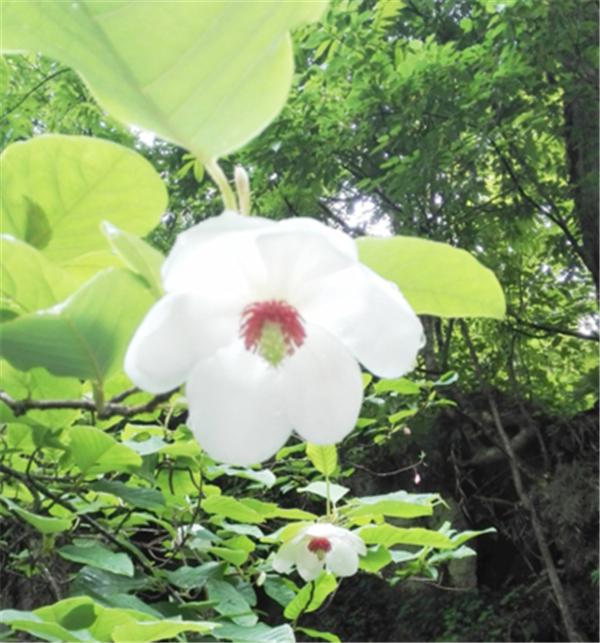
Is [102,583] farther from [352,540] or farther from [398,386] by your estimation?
[398,386]

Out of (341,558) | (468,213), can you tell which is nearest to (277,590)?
(341,558)

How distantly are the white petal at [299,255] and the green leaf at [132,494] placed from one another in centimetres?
51

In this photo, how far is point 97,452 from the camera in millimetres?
645

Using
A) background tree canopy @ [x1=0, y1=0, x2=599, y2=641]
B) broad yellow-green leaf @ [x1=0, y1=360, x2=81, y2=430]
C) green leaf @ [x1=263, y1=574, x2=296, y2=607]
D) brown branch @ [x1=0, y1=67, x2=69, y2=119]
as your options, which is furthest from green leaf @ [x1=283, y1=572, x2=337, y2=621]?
brown branch @ [x1=0, y1=67, x2=69, y2=119]

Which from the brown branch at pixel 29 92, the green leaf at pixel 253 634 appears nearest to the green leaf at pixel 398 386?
the green leaf at pixel 253 634

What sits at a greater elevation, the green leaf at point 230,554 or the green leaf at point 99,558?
the green leaf at point 99,558

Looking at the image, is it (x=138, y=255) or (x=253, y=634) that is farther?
(x=253, y=634)

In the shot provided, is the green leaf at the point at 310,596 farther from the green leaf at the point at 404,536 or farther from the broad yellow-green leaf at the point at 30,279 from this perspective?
the broad yellow-green leaf at the point at 30,279

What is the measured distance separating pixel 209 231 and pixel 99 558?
636 mm

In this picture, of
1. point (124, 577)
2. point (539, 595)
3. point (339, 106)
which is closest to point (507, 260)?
point (339, 106)

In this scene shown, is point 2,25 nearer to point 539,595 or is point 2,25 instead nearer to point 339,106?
point 339,106

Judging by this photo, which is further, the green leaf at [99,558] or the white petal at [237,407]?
the green leaf at [99,558]

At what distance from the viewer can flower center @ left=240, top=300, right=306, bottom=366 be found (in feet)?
0.95

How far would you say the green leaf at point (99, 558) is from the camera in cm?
76
